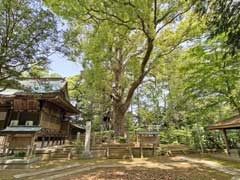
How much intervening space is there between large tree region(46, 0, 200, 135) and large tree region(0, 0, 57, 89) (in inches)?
44.2

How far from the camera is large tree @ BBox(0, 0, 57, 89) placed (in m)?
7.78

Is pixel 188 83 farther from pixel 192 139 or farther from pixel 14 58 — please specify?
pixel 14 58

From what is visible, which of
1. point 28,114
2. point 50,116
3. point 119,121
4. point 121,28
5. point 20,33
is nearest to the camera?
point 20,33

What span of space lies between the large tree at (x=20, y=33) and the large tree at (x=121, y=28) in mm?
1123

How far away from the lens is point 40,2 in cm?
834

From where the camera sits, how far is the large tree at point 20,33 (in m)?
7.78

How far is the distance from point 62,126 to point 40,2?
→ 1273 cm

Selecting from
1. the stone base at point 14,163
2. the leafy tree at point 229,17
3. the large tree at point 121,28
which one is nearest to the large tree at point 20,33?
the large tree at point 121,28

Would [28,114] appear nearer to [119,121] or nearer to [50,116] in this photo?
[50,116]

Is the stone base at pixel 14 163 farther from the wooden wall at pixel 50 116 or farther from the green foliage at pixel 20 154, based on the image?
the wooden wall at pixel 50 116

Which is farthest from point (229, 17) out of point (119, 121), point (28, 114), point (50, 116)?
point (50, 116)

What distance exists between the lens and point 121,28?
10273 millimetres

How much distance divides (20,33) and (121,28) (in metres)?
5.59

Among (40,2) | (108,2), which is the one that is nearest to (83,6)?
(108,2)
